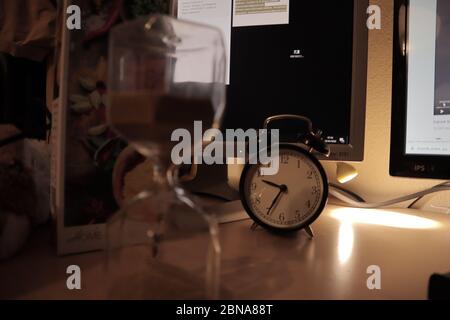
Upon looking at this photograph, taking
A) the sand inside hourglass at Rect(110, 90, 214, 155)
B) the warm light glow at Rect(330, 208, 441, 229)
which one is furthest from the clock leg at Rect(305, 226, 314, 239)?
the sand inside hourglass at Rect(110, 90, 214, 155)

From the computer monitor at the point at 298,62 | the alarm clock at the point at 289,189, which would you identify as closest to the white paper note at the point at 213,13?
the computer monitor at the point at 298,62

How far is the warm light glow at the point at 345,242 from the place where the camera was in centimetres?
50

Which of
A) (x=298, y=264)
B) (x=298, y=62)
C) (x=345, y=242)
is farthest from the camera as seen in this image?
(x=298, y=62)

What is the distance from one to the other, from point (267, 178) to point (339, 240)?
15cm

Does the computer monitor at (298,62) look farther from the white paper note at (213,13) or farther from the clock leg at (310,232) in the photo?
the clock leg at (310,232)

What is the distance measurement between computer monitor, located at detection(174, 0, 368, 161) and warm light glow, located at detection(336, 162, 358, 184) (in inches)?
9.0

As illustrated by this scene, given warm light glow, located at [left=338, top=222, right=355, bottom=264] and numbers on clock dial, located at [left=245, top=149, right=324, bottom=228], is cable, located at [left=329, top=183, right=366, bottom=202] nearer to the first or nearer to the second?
warm light glow, located at [left=338, top=222, right=355, bottom=264]

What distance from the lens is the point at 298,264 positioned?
1.53ft

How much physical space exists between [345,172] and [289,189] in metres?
0.36

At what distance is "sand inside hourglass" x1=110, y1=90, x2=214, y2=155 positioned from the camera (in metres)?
0.30

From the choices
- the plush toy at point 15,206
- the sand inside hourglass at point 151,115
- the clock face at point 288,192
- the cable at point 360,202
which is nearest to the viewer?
the sand inside hourglass at point 151,115

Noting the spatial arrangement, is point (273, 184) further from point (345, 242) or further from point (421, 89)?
point (421, 89)

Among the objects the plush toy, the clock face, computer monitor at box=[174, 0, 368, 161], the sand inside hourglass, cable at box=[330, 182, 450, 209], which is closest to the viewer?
the sand inside hourglass

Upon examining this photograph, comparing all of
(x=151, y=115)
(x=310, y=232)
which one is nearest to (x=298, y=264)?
(x=310, y=232)
